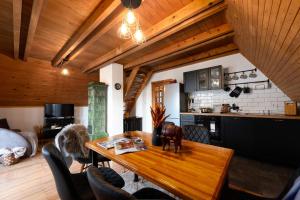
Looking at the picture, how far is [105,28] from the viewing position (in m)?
2.25

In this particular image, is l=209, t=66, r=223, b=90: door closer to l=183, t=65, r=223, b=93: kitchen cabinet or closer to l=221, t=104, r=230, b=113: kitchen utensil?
l=183, t=65, r=223, b=93: kitchen cabinet

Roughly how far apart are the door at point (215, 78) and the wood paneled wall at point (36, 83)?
3.88m

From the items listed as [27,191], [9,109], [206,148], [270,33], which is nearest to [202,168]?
[206,148]

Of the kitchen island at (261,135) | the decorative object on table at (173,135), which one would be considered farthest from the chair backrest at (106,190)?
the kitchen island at (261,135)

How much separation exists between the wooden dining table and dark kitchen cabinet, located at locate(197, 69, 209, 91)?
8.51 feet

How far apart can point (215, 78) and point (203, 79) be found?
0.99 feet

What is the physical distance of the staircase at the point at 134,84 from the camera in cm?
A: 484

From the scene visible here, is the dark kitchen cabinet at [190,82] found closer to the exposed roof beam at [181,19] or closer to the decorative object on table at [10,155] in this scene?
the exposed roof beam at [181,19]

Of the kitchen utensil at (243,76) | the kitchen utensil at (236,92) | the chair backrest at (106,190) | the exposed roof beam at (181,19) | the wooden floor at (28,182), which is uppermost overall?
the exposed roof beam at (181,19)

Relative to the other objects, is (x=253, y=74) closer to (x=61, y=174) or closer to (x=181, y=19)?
(x=181, y=19)

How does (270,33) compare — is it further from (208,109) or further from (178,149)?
(208,109)

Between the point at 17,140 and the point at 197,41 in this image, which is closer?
the point at 197,41

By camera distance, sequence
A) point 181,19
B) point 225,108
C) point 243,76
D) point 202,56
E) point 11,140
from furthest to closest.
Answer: point 202,56
point 225,108
point 243,76
point 11,140
point 181,19

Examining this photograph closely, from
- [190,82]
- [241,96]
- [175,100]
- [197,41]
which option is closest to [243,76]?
[241,96]
